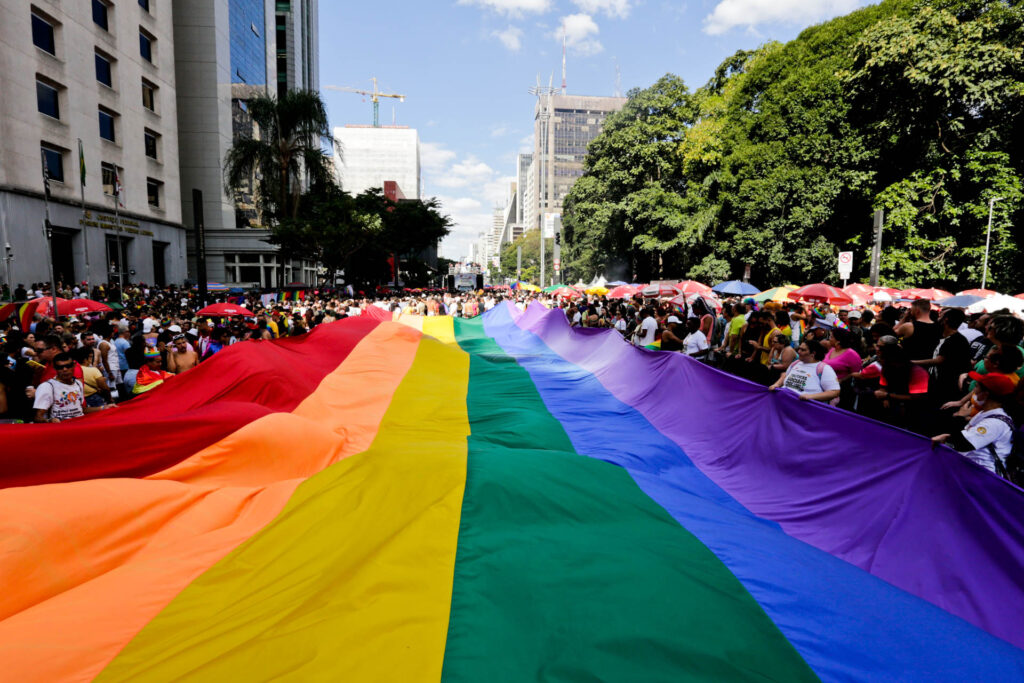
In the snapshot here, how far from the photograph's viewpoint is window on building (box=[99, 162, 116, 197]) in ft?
111

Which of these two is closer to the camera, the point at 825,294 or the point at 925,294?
the point at 925,294

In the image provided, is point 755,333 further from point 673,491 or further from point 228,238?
point 228,238

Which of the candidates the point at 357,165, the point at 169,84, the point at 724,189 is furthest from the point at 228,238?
the point at 357,165

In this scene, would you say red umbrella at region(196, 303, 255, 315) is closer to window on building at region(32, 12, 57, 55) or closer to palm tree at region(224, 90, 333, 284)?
window on building at region(32, 12, 57, 55)

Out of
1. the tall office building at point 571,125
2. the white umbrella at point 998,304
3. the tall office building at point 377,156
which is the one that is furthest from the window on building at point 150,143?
the tall office building at point 377,156

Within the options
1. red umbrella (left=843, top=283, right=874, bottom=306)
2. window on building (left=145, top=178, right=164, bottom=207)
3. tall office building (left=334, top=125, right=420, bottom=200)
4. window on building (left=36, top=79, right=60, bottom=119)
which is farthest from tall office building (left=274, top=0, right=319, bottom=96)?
red umbrella (left=843, top=283, right=874, bottom=306)

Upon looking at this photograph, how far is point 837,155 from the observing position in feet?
93.6

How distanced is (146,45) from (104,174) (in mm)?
11443

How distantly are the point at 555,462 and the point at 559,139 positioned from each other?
16060 cm

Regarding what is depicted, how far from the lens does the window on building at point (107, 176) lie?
3384 centimetres

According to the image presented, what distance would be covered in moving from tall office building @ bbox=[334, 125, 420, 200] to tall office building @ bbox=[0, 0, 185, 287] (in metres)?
122

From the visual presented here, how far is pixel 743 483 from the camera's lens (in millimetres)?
6348

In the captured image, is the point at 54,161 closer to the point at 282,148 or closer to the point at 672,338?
the point at 282,148

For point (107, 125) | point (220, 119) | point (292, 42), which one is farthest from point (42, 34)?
point (292, 42)
